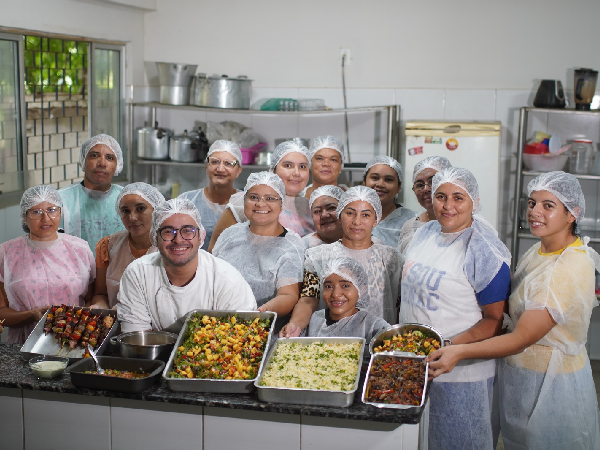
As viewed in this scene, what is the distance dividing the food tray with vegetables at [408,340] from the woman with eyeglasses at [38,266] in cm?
167

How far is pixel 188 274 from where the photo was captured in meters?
2.89

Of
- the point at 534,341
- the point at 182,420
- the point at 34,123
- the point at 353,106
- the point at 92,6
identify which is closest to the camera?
the point at 182,420

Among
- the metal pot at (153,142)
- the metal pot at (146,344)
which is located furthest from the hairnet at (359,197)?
the metal pot at (153,142)

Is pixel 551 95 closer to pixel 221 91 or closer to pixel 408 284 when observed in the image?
pixel 221 91

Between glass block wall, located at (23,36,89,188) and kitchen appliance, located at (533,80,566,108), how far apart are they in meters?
3.97

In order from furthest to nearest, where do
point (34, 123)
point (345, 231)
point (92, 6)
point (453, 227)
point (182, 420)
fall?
point (92, 6), point (34, 123), point (345, 231), point (453, 227), point (182, 420)

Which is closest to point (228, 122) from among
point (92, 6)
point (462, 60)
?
point (92, 6)

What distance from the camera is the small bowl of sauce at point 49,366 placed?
255cm

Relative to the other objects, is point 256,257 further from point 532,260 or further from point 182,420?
point 532,260

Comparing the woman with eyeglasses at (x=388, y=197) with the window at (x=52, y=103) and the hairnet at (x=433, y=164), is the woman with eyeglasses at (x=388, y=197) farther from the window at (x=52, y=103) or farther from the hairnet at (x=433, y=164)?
the window at (x=52, y=103)

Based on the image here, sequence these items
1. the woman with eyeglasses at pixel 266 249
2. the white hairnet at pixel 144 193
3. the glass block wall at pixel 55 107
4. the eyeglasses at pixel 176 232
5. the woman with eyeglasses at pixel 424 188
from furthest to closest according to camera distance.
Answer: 1. the glass block wall at pixel 55 107
2. the woman with eyeglasses at pixel 424 188
3. the white hairnet at pixel 144 193
4. the woman with eyeglasses at pixel 266 249
5. the eyeglasses at pixel 176 232

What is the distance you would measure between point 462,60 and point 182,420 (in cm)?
449

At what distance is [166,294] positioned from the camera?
2879 millimetres

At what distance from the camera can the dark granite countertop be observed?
7.43ft
